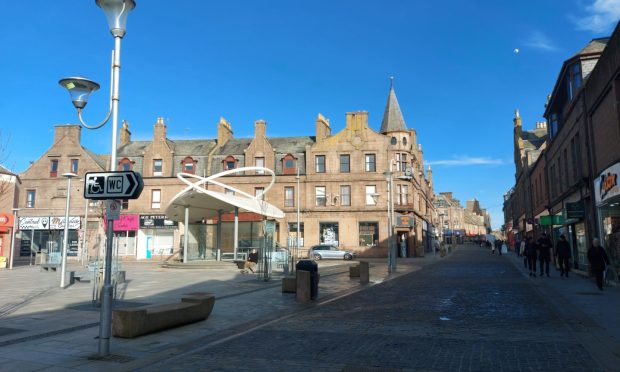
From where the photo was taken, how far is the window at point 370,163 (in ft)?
163

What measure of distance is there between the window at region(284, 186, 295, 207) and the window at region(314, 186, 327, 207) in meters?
A: 2.38

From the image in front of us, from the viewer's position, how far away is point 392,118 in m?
55.2

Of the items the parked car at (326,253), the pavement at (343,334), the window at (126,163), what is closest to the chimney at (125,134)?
the window at (126,163)

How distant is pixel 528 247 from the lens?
25.2 m

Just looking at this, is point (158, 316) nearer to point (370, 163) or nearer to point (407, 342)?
point (407, 342)

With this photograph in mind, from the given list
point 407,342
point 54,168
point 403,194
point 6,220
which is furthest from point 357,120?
point 407,342

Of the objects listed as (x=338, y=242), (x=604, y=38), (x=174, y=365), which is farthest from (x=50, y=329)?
(x=338, y=242)

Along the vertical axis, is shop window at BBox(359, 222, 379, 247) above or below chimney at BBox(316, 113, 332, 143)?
below

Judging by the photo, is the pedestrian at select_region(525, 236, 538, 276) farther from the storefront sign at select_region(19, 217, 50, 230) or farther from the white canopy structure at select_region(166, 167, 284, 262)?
the storefront sign at select_region(19, 217, 50, 230)

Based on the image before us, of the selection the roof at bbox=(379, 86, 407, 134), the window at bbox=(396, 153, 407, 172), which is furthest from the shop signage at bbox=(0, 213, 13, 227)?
the roof at bbox=(379, 86, 407, 134)

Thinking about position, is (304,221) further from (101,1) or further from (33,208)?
(101,1)

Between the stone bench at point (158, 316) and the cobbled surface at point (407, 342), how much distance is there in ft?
4.98

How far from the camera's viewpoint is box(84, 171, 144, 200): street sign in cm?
759

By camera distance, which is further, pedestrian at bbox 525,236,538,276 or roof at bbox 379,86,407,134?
roof at bbox 379,86,407,134
